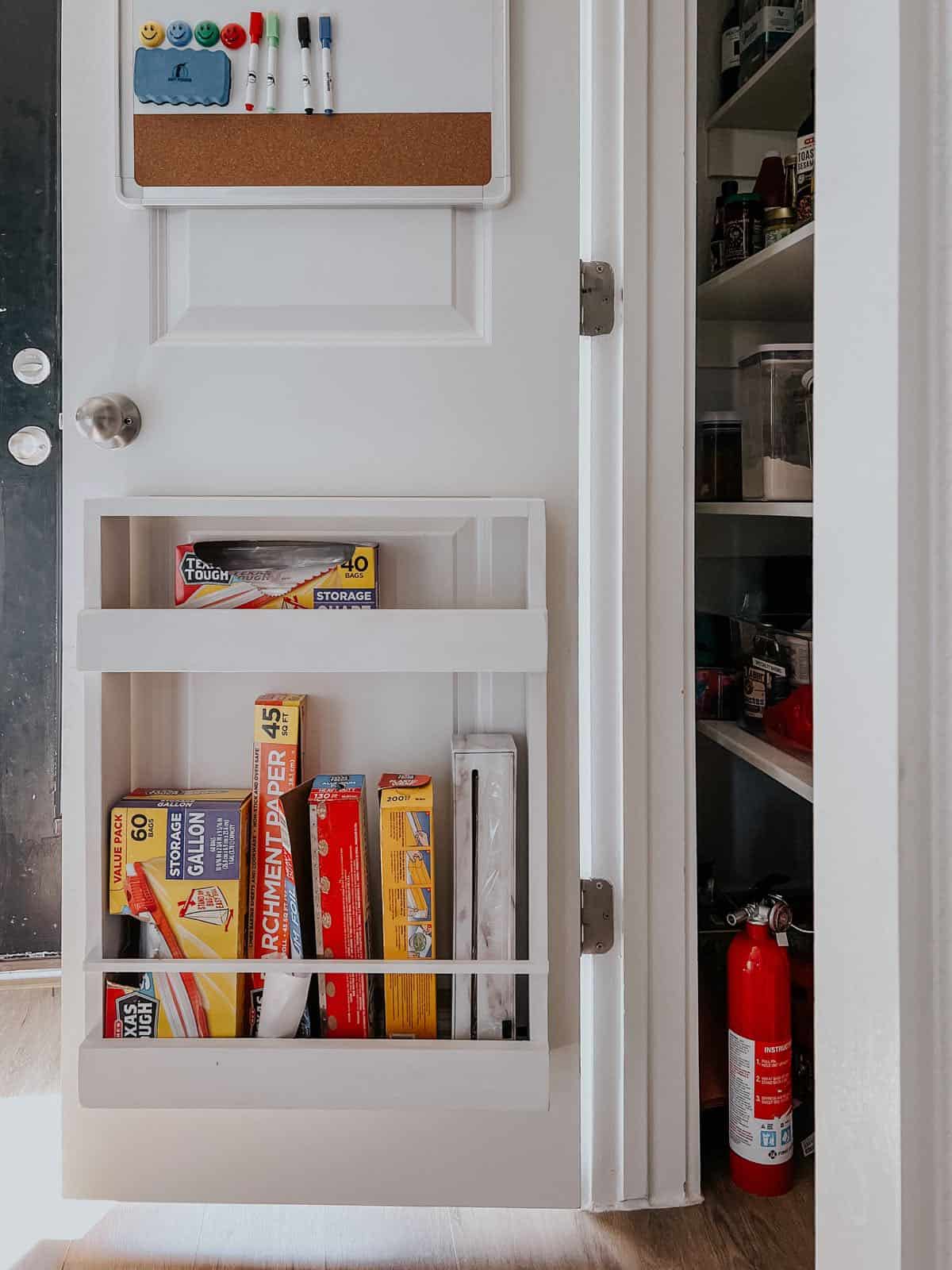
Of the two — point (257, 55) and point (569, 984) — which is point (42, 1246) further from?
point (257, 55)

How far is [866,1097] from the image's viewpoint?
51 cm

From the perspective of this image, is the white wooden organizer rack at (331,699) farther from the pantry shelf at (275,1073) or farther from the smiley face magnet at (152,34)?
the smiley face magnet at (152,34)

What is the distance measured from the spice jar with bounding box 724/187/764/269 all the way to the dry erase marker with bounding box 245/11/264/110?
0.62m

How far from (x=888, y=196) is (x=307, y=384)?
0.67 metres

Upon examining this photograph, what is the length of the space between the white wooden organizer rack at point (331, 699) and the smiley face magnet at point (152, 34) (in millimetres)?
465

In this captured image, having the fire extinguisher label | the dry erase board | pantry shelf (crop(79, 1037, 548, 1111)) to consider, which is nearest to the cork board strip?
the dry erase board

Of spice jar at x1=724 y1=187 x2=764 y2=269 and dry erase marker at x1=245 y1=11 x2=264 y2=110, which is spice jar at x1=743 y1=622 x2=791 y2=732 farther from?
dry erase marker at x1=245 y1=11 x2=264 y2=110

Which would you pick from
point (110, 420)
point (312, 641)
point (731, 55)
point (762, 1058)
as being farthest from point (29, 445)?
point (762, 1058)

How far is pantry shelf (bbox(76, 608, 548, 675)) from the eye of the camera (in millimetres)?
964

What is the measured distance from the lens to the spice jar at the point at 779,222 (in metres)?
1.17

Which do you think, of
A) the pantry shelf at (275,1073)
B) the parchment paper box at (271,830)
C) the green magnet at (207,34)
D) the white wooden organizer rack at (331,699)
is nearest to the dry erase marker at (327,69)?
the green magnet at (207,34)

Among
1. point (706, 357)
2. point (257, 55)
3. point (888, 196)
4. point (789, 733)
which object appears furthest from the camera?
point (706, 357)

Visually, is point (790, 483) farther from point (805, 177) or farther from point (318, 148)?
point (318, 148)

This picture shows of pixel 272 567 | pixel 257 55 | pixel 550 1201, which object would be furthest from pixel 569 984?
pixel 257 55
